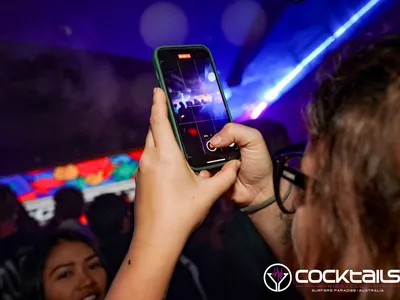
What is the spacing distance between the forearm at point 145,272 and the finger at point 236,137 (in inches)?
9.3

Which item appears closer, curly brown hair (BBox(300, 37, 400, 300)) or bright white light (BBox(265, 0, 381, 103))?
curly brown hair (BBox(300, 37, 400, 300))

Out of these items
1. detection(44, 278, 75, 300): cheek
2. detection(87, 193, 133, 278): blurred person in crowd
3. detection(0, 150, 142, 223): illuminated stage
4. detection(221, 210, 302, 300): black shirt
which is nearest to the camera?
detection(44, 278, 75, 300): cheek

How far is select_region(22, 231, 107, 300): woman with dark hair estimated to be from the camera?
1308mm

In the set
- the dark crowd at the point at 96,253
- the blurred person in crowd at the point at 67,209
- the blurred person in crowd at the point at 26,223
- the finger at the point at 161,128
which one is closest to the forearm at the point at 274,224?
the finger at the point at 161,128

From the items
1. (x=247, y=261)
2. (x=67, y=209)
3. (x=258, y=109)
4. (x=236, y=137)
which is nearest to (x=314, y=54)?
(x=258, y=109)

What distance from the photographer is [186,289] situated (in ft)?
5.51

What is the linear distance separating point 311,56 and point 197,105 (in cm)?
160

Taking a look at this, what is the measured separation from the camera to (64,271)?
133cm

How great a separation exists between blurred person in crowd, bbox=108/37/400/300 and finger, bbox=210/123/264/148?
0.10 metres

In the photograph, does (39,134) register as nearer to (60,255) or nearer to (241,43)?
(60,255)

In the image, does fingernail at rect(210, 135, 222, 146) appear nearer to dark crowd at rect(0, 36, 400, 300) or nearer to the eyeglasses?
dark crowd at rect(0, 36, 400, 300)

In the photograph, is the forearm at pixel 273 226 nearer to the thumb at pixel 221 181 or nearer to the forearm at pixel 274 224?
the forearm at pixel 274 224

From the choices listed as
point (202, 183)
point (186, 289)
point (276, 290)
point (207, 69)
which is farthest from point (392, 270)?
point (186, 289)

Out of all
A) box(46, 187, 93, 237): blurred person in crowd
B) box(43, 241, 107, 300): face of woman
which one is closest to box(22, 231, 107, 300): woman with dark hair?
box(43, 241, 107, 300): face of woman
